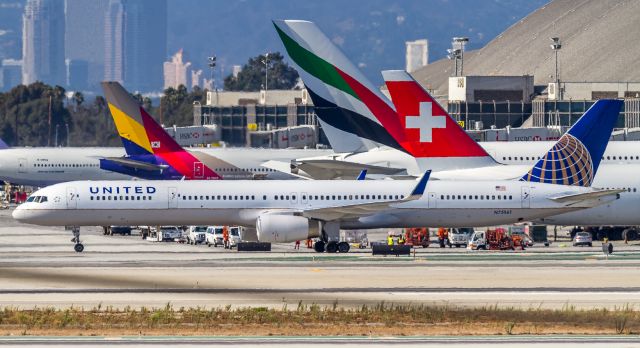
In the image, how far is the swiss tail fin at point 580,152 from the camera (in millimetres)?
72875

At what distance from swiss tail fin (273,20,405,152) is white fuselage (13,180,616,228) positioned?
9551mm

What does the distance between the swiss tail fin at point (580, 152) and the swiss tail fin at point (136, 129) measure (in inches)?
1227

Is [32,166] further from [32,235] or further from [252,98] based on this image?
[252,98]

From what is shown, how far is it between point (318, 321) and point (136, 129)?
5529cm

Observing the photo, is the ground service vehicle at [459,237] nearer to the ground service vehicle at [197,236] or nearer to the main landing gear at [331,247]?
the main landing gear at [331,247]

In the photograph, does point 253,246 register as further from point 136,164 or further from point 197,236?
point 136,164

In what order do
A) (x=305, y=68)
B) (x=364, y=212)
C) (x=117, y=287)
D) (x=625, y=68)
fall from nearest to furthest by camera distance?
(x=117, y=287)
(x=364, y=212)
(x=305, y=68)
(x=625, y=68)

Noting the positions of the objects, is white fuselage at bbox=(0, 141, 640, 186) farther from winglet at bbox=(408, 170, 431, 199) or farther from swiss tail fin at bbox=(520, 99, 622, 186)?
winglet at bbox=(408, 170, 431, 199)

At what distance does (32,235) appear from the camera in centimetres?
9175

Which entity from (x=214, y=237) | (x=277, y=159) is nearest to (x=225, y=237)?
(x=214, y=237)

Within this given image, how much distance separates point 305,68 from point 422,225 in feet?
47.8

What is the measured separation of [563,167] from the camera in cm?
7281

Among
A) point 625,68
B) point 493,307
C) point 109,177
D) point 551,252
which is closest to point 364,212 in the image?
point 551,252

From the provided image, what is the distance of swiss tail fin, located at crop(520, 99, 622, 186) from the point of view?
72.9 metres
